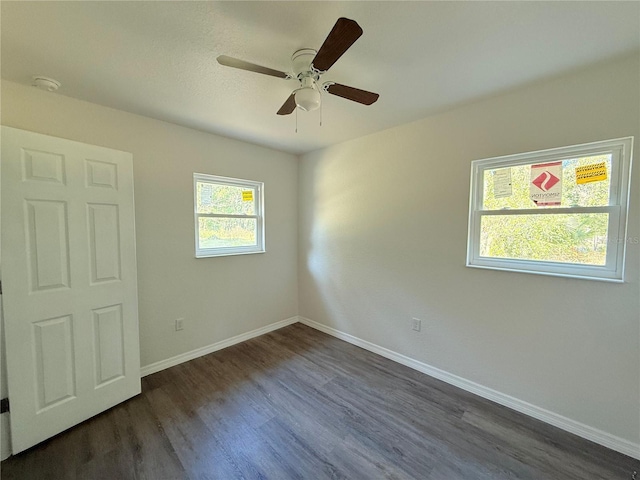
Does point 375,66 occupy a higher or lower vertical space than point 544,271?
higher

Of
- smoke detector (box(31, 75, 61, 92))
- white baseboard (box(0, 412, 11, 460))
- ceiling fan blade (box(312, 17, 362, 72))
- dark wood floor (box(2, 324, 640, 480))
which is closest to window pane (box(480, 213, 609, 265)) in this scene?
dark wood floor (box(2, 324, 640, 480))

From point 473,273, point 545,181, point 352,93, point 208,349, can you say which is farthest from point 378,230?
point 208,349

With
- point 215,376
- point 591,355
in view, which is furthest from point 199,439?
point 591,355

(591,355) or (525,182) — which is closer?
(591,355)

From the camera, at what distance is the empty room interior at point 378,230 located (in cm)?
142

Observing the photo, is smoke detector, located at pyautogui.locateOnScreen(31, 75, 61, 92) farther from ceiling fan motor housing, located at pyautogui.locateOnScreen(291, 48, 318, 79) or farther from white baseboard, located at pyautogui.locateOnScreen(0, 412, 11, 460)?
white baseboard, located at pyautogui.locateOnScreen(0, 412, 11, 460)

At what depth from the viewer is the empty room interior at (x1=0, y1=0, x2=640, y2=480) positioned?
1.42 m

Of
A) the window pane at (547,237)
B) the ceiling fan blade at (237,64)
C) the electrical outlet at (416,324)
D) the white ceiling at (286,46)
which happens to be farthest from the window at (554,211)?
the ceiling fan blade at (237,64)

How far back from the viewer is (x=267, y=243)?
341cm

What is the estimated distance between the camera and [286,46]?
146 cm

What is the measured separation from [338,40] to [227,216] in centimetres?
237

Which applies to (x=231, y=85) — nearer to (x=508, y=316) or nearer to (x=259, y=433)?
(x=259, y=433)

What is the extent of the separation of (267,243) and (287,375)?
164 cm

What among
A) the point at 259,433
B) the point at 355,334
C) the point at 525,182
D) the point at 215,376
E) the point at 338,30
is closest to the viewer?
the point at 338,30
